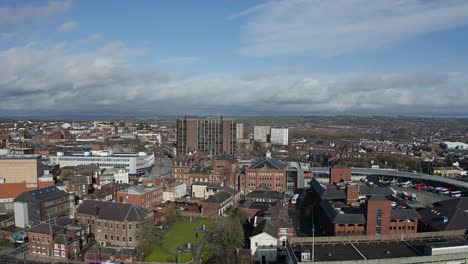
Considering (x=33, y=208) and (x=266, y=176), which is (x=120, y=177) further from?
(x=266, y=176)

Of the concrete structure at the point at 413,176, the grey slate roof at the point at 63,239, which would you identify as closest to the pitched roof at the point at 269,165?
the concrete structure at the point at 413,176

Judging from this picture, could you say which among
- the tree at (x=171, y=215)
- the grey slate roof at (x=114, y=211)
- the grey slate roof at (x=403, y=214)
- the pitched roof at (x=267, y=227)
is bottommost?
the tree at (x=171, y=215)

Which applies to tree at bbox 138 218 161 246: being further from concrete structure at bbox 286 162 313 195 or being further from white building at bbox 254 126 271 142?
white building at bbox 254 126 271 142

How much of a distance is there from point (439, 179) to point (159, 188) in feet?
163

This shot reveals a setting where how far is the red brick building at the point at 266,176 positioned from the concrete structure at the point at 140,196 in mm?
16488

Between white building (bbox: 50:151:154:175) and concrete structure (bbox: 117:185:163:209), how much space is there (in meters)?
28.7

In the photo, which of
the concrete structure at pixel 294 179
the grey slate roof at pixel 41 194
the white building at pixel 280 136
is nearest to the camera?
the grey slate roof at pixel 41 194

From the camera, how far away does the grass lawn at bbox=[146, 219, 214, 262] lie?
111 ft

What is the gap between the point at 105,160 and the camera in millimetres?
79000

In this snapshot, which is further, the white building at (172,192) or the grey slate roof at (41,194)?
the white building at (172,192)

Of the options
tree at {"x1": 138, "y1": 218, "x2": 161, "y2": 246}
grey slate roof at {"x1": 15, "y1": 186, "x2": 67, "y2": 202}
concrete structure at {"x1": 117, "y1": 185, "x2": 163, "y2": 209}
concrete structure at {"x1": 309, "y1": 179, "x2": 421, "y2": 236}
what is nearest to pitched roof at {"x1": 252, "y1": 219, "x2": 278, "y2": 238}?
concrete structure at {"x1": 309, "y1": 179, "x2": 421, "y2": 236}

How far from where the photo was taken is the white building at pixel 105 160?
257 feet

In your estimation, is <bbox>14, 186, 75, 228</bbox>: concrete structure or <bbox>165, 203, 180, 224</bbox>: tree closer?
<bbox>14, 186, 75, 228</bbox>: concrete structure

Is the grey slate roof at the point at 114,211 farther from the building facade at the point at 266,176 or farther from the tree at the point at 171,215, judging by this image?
the building facade at the point at 266,176
